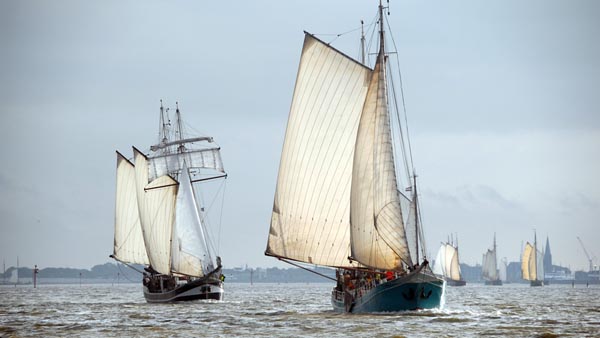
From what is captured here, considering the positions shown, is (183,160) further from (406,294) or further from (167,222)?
(406,294)

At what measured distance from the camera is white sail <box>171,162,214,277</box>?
123750 mm

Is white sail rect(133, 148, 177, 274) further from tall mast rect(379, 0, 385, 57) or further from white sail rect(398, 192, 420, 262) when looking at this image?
tall mast rect(379, 0, 385, 57)

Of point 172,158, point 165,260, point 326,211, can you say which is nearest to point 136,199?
point 172,158

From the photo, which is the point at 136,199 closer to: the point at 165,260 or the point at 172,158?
the point at 172,158

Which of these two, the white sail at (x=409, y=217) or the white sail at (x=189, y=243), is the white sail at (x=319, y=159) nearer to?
the white sail at (x=189, y=243)

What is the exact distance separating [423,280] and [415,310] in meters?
2.24

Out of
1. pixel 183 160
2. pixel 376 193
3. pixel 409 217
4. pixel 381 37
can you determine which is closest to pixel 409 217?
pixel 409 217

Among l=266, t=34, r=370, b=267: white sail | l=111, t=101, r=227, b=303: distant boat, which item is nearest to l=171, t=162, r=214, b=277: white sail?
l=111, t=101, r=227, b=303: distant boat

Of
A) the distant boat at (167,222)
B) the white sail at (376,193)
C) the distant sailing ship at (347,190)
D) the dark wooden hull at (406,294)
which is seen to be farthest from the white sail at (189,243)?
the white sail at (376,193)

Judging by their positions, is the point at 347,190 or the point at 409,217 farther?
the point at 409,217

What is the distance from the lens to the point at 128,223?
143 m

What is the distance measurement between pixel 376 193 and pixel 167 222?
5991 centimetres

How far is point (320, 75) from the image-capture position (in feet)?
255

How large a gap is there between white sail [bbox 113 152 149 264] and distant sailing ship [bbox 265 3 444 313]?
207ft
